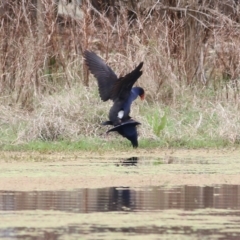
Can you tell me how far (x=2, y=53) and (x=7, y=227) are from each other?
24.0 feet

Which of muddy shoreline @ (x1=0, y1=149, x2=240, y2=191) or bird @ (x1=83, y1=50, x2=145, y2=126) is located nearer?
muddy shoreline @ (x1=0, y1=149, x2=240, y2=191)

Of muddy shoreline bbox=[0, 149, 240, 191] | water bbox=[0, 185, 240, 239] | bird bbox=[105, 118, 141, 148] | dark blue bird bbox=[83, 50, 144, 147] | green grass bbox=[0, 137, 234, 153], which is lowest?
water bbox=[0, 185, 240, 239]

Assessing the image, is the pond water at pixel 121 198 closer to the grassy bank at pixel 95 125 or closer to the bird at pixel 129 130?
the bird at pixel 129 130

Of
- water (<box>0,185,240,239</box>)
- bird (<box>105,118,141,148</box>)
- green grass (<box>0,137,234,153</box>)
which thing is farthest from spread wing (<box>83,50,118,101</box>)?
water (<box>0,185,240,239</box>)

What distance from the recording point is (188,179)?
8.77m

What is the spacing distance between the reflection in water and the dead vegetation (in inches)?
156

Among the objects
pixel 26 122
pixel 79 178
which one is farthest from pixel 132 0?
pixel 79 178

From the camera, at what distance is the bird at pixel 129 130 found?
11375mm

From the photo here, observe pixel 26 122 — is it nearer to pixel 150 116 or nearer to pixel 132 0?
pixel 150 116

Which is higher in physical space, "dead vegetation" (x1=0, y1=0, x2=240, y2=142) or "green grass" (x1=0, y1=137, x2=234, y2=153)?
"dead vegetation" (x1=0, y1=0, x2=240, y2=142)

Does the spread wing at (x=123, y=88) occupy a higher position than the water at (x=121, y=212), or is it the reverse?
the spread wing at (x=123, y=88)

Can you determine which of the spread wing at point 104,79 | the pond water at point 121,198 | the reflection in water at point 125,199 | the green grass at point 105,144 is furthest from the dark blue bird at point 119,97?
the reflection in water at point 125,199

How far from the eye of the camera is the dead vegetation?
1239cm

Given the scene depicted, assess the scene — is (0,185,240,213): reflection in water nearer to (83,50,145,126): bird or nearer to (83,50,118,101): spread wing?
(83,50,145,126): bird
